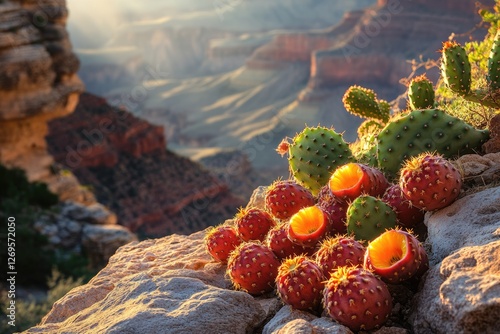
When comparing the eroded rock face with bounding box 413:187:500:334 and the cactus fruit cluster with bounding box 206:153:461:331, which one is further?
the cactus fruit cluster with bounding box 206:153:461:331

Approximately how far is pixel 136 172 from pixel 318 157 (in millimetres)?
25858

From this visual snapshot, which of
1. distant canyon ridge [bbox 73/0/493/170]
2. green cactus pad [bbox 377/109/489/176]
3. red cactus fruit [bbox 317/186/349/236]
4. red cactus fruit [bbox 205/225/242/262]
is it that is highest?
green cactus pad [bbox 377/109/489/176]

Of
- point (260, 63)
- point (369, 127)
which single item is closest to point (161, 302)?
point (369, 127)

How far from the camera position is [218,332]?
2.16 meters

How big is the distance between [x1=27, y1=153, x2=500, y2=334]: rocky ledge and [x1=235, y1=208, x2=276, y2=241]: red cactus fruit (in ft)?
0.74

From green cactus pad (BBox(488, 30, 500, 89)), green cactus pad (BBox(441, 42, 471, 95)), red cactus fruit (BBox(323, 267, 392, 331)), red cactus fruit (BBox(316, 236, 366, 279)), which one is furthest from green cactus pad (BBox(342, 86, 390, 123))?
red cactus fruit (BBox(323, 267, 392, 331))

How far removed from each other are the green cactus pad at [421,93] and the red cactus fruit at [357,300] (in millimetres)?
1946

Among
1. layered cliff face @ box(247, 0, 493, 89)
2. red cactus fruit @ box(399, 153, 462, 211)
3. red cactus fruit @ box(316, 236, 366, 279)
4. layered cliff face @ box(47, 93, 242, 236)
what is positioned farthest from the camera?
layered cliff face @ box(247, 0, 493, 89)

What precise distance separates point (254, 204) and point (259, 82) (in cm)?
8001

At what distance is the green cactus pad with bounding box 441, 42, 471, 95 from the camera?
325cm

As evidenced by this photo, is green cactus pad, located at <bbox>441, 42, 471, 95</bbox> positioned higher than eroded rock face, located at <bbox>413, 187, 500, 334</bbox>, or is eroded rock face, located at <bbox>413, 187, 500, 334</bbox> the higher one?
green cactus pad, located at <bbox>441, 42, 471, 95</bbox>

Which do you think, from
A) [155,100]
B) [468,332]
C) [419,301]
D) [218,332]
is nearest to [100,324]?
[218,332]

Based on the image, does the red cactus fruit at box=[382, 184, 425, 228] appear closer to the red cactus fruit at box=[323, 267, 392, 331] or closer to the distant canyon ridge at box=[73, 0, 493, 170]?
the red cactus fruit at box=[323, 267, 392, 331]

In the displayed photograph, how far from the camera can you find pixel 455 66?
10.7 feet
